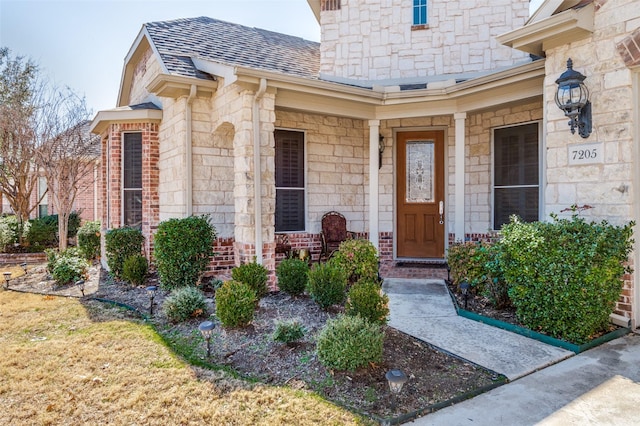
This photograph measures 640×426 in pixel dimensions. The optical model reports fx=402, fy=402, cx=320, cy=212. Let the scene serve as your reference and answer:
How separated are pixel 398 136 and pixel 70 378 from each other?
6.34 meters

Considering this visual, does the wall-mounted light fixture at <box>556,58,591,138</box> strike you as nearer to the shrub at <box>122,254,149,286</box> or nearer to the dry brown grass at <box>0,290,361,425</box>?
the dry brown grass at <box>0,290,361,425</box>

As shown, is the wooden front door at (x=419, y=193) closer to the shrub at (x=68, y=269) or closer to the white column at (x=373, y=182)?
the white column at (x=373, y=182)

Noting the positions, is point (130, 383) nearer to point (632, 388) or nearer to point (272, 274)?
point (272, 274)

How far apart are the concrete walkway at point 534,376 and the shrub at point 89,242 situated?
24.3 ft

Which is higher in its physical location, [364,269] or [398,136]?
[398,136]

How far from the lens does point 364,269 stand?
17.7 feet

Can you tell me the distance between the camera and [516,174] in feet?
22.3

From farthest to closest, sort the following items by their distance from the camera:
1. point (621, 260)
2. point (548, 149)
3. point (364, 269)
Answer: point (364, 269)
point (548, 149)
point (621, 260)

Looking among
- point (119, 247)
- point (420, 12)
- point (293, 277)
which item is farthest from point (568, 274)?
point (119, 247)

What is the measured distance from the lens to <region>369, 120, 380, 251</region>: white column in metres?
7.00

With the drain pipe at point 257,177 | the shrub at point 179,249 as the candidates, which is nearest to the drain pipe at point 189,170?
the shrub at point 179,249

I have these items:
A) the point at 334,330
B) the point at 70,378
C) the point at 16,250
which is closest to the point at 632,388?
the point at 334,330

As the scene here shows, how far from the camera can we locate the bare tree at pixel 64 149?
31.9 feet

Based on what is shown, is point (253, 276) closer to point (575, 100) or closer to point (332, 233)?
point (332, 233)
